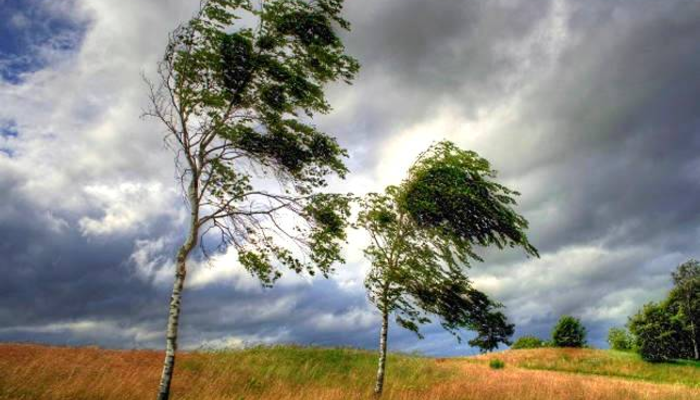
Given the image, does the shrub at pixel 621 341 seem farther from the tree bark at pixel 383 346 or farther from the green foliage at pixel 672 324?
the tree bark at pixel 383 346

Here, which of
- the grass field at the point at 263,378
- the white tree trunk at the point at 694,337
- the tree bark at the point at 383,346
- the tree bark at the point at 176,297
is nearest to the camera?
the tree bark at the point at 176,297

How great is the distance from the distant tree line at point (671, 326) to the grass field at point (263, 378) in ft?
69.8

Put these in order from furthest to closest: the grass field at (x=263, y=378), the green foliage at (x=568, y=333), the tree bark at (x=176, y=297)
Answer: the green foliage at (x=568, y=333), the grass field at (x=263, y=378), the tree bark at (x=176, y=297)

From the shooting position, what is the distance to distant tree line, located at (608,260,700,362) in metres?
36.8

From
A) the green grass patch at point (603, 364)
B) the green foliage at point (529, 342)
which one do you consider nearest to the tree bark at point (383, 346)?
the green grass patch at point (603, 364)

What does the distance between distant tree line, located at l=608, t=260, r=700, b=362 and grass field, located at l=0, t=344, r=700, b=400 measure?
2129 cm

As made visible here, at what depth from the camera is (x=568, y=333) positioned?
42.9 m

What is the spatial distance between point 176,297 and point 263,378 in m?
7.04

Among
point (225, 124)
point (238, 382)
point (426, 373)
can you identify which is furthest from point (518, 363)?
point (225, 124)

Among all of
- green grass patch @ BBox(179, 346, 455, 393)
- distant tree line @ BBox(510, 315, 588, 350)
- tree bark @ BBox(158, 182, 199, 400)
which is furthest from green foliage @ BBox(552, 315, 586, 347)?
tree bark @ BBox(158, 182, 199, 400)

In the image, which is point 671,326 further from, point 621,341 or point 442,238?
point 442,238

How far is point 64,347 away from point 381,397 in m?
11.6

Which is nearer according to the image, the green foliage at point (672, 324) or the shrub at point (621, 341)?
the green foliage at point (672, 324)

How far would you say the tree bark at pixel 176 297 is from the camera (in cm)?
988
